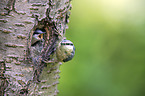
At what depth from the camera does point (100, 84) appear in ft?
8.45

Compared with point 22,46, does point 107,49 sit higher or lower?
lower

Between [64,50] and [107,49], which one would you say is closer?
[64,50]

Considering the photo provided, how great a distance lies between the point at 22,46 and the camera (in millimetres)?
685

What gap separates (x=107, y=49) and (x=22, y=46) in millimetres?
2028

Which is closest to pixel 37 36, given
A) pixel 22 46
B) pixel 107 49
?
pixel 22 46

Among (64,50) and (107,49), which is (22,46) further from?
(107,49)

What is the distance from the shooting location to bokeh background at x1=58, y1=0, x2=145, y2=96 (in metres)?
2.53

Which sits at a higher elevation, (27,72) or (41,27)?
(41,27)

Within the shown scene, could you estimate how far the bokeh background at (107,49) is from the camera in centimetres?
253

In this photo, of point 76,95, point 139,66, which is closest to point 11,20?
point 76,95

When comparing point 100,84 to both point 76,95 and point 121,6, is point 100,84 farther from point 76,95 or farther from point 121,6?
point 121,6

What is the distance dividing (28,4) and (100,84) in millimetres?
2031

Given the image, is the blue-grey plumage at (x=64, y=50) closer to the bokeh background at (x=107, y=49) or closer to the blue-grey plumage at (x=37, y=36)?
the blue-grey plumage at (x=37, y=36)

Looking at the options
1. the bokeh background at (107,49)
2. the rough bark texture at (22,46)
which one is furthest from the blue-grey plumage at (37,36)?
the bokeh background at (107,49)
